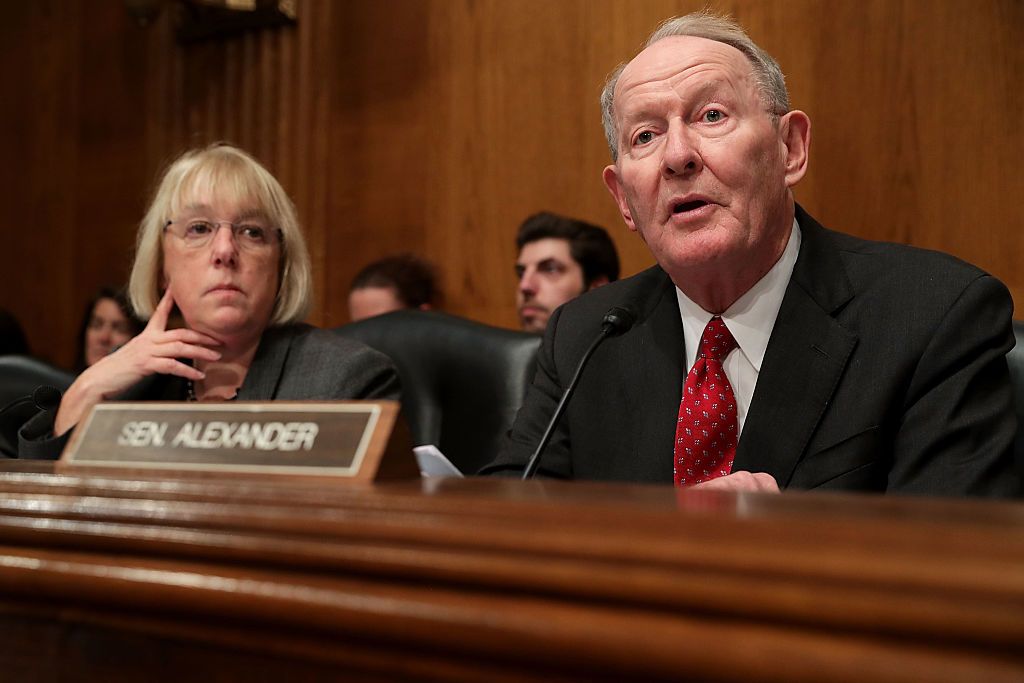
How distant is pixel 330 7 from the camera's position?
14.5 feet

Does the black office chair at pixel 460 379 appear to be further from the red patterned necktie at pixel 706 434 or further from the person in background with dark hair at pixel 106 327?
the person in background with dark hair at pixel 106 327

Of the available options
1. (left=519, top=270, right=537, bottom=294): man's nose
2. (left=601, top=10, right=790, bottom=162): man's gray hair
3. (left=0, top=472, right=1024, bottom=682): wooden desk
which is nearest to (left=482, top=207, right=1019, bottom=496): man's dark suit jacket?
(left=601, top=10, right=790, bottom=162): man's gray hair

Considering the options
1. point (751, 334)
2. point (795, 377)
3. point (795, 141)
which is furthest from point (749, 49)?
point (795, 377)

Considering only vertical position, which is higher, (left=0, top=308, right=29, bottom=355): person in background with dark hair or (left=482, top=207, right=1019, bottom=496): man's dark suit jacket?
(left=482, top=207, right=1019, bottom=496): man's dark suit jacket

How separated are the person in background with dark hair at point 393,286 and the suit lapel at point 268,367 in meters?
1.56

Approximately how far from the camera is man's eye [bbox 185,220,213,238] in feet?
7.48

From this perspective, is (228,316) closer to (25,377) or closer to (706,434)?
(25,377)

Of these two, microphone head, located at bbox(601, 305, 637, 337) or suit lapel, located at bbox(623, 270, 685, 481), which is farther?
suit lapel, located at bbox(623, 270, 685, 481)

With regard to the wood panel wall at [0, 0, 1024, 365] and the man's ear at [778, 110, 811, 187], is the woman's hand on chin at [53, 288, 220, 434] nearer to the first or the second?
the man's ear at [778, 110, 811, 187]

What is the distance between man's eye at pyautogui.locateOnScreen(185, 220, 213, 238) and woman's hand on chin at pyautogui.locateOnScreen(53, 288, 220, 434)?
23 cm

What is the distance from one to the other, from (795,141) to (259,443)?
1.30 meters

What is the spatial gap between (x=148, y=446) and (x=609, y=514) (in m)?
0.49

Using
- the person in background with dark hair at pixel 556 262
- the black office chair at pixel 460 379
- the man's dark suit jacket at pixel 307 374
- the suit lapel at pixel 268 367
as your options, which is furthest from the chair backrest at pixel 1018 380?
the person in background with dark hair at pixel 556 262

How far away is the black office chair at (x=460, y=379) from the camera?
7.79ft
